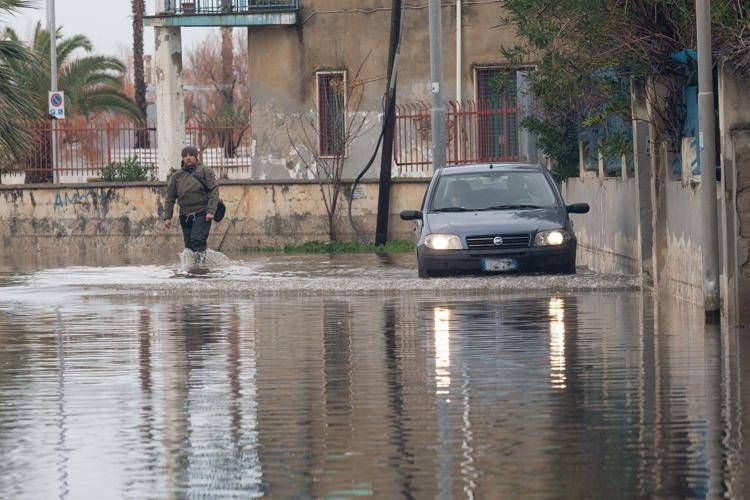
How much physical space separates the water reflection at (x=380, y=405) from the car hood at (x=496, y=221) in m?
3.19

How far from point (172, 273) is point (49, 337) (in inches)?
427

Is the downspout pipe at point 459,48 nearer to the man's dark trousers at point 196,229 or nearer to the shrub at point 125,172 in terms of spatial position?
the shrub at point 125,172

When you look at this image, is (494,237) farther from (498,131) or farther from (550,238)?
(498,131)

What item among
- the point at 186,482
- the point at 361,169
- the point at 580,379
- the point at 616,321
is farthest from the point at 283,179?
the point at 186,482

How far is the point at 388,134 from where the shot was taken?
37.6 meters

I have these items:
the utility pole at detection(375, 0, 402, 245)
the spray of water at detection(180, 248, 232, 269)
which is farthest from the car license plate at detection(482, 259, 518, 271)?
the utility pole at detection(375, 0, 402, 245)

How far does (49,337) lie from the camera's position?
57.9 ft

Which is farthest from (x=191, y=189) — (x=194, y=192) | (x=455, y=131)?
(x=455, y=131)

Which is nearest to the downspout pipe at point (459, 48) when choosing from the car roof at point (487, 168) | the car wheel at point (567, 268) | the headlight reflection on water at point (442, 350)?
the car roof at point (487, 168)

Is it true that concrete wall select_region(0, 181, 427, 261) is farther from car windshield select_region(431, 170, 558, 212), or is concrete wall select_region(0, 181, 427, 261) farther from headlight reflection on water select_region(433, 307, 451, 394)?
headlight reflection on water select_region(433, 307, 451, 394)

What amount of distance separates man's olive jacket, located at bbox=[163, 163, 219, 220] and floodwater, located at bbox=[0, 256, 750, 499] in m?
6.21

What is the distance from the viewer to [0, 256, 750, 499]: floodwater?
30.4 ft

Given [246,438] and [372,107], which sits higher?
[372,107]

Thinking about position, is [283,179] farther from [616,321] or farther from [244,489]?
[244,489]
